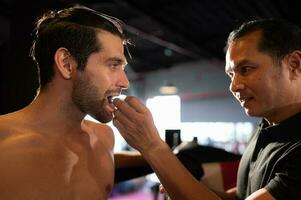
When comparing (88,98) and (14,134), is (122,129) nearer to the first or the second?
(88,98)

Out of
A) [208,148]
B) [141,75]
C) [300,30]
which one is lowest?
[208,148]

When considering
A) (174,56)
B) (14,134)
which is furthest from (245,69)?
(174,56)

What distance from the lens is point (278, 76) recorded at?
1.40 meters

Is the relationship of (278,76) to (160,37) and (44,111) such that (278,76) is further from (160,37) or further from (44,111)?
(160,37)

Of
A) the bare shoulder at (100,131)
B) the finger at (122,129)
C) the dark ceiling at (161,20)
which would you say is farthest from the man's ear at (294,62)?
the dark ceiling at (161,20)

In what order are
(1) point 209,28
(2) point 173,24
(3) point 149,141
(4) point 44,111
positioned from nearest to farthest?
(3) point 149,141, (4) point 44,111, (2) point 173,24, (1) point 209,28

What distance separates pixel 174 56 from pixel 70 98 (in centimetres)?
750

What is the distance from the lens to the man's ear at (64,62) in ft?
4.52

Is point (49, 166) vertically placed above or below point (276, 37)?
below

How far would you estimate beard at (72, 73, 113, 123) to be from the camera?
1.39 meters

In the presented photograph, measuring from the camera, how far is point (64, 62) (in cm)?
139

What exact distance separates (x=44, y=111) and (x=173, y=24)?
3.48m

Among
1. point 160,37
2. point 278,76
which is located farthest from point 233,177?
point 160,37

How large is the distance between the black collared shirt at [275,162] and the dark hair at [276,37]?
0.28 m
